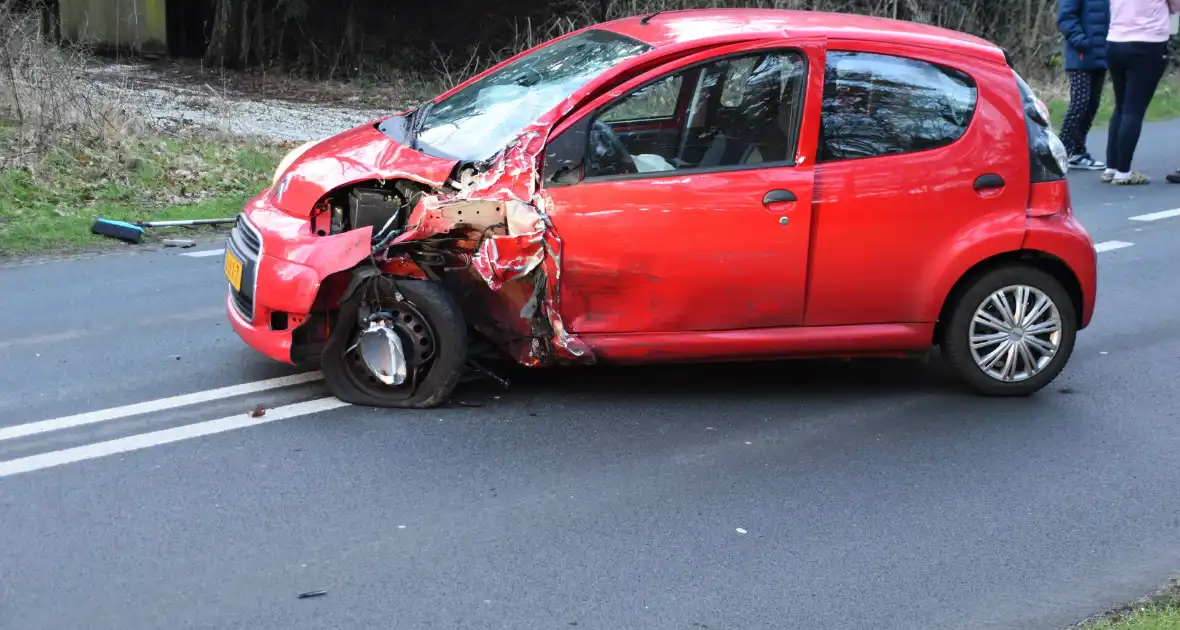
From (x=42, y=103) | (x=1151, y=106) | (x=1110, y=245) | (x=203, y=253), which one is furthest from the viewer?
(x=1151, y=106)

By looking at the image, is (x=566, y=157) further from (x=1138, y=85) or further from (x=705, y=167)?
(x=1138, y=85)

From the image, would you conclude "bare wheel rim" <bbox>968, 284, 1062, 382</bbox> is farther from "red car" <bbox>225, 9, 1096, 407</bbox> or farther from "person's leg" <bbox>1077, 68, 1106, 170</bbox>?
"person's leg" <bbox>1077, 68, 1106, 170</bbox>

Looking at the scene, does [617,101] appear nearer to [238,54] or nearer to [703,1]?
[703,1]

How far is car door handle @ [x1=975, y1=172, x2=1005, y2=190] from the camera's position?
610 cm

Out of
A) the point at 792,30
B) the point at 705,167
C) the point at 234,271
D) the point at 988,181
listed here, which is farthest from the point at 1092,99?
the point at 234,271

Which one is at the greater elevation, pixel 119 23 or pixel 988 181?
pixel 988 181

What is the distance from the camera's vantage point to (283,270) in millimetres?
5676

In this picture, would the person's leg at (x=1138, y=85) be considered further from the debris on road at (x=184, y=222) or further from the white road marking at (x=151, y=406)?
the white road marking at (x=151, y=406)

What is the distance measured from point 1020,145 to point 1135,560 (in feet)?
7.15

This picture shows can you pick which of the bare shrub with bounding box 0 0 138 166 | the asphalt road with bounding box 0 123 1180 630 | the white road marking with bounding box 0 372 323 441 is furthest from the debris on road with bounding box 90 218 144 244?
the white road marking with bounding box 0 372 323 441

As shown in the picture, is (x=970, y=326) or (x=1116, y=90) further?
(x=1116, y=90)

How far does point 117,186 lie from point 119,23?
33.5 ft

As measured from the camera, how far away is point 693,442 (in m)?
5.71

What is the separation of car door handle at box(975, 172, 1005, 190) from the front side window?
0.89 m
